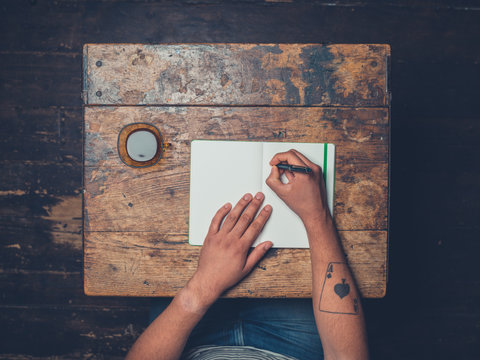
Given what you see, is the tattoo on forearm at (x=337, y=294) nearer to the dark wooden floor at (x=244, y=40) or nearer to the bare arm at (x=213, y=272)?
the bare arm at (x=213, y=272)

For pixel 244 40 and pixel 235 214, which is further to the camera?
pixel 244 40

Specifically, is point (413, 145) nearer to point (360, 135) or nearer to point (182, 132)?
point (360, 135)

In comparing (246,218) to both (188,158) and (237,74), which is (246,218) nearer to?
(188,158)

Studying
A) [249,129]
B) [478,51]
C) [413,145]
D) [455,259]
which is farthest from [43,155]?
[478,51]

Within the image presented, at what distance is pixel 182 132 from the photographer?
92 cm

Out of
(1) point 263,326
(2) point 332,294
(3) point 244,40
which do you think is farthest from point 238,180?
(3) point 244,40

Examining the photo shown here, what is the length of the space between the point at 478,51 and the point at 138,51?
151 centimetres

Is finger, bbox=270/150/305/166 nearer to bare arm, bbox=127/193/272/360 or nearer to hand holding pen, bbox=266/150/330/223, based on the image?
hand holding pen, bbox=266/150/330/223

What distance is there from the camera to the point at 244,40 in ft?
4.83

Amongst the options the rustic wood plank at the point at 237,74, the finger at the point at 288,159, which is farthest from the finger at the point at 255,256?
the rustic wood plank at the point at 237,74

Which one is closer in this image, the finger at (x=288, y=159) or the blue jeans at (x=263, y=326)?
the finger at (x=288, y=159)

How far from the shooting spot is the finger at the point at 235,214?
2.98 ft

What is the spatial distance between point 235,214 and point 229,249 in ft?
0.31

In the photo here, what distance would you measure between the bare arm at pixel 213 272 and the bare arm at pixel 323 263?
90 millimetres
